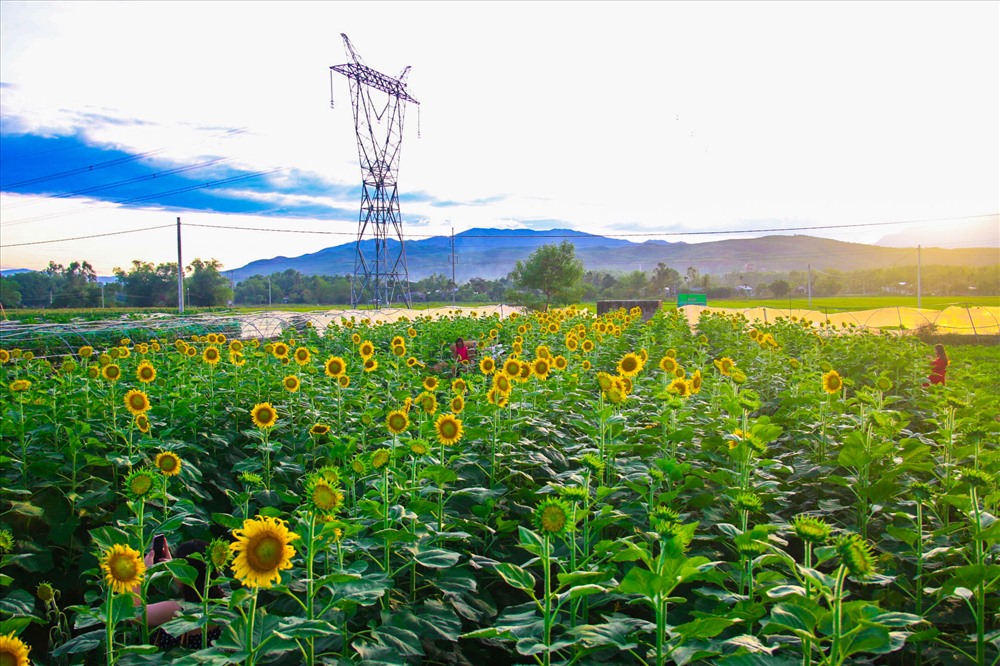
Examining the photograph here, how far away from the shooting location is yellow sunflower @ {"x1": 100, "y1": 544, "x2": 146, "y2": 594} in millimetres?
1685

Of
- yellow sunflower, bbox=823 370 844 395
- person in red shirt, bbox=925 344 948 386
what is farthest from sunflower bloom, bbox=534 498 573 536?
person in red shirt, bbox=925 344 948 386

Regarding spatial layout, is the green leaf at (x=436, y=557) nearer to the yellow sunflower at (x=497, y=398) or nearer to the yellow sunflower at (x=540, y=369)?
the yellow sunflower at (x=497, y=398)

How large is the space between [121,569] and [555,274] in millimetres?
45708

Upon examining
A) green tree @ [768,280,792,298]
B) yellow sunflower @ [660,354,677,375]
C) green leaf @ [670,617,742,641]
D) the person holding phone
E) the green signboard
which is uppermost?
green tree @ [768,280,792,298]

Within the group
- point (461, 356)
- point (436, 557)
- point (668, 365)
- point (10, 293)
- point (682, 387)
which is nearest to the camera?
point (436, 557)

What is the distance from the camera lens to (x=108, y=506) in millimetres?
3990

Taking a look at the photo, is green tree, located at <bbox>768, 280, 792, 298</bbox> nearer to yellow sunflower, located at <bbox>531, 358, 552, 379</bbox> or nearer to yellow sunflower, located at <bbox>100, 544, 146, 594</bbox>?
yellow sunflower, located at <bbox>531, 358, 552, 379</bbox>

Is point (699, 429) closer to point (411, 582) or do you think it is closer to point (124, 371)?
point (411, 582)

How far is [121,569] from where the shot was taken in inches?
66.9

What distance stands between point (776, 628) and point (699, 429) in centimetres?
188

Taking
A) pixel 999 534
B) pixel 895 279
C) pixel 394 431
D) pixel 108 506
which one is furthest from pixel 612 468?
pixel 895 279

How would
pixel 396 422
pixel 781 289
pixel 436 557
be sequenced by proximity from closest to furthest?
pixel 436 557 → pixel 396 422 → pixel 781 289

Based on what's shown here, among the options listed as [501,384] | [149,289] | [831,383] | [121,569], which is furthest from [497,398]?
[149,289]

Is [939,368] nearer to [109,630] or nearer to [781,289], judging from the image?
[109,630]
